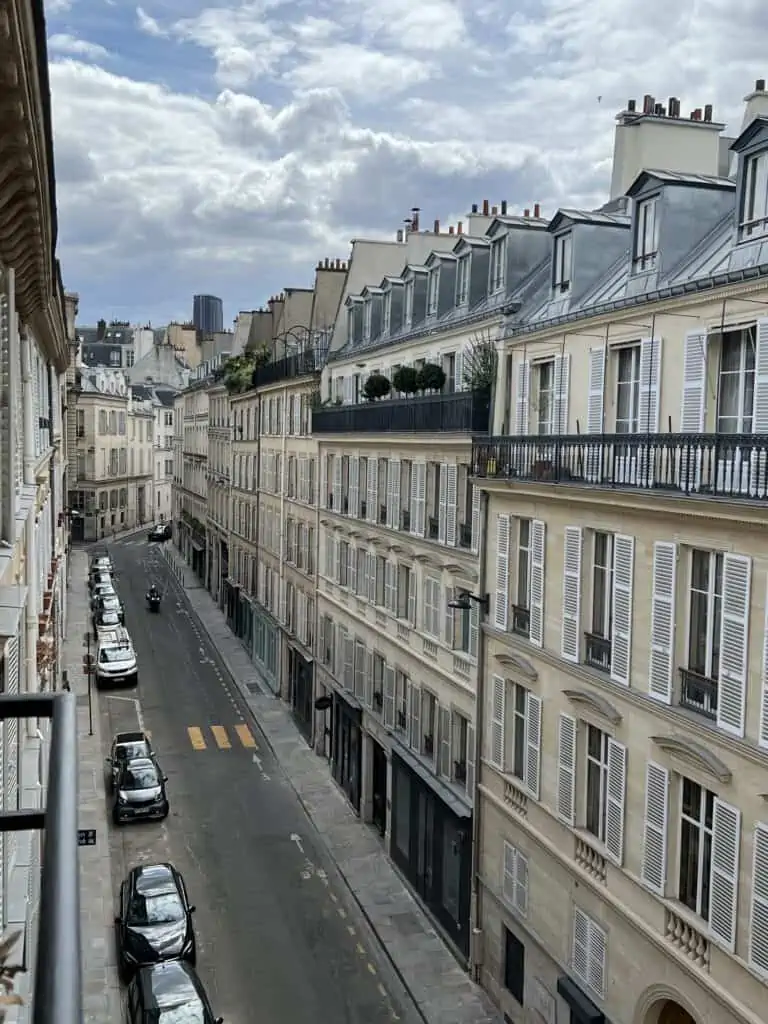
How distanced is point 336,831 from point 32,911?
20209 mm

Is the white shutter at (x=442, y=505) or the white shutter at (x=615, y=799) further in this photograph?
the white shutter at (x=442, y=505)

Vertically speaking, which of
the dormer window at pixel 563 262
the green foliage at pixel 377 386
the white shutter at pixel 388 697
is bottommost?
the white shutter at pixel 388 697

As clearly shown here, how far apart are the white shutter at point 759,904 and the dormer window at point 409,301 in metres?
20.4

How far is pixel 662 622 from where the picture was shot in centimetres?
1562

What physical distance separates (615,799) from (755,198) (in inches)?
393

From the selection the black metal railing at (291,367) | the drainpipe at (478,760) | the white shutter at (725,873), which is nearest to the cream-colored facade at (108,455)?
the black metal railing at (291,367)

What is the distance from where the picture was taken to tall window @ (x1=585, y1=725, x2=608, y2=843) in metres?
17.5

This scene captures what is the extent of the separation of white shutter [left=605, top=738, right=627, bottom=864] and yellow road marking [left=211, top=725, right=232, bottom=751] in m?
22.9

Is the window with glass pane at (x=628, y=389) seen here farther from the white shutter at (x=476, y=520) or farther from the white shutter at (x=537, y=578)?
the white shutter at (x=476, y=520)

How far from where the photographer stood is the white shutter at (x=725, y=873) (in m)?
13.7

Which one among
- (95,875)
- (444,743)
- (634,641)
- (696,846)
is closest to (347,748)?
(444,743)

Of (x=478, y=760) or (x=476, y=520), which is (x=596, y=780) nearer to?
(x=478, y=760)

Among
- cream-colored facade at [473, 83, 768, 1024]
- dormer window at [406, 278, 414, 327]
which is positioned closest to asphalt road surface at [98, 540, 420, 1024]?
cream-colored facade at [473, 83, 768, 1024]

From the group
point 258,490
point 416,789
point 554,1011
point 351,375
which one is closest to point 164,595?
point 258,490
